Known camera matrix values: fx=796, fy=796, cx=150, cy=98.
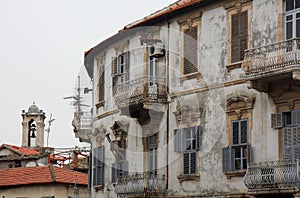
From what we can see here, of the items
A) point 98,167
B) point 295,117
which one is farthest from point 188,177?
point 98,167

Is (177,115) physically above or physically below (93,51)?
below

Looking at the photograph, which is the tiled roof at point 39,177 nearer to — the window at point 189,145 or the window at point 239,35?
the window at point 189,145

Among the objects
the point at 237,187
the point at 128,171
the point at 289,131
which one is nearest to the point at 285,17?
the point at 289,131

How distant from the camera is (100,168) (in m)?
37.7

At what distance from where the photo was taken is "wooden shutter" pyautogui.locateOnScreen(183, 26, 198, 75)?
1219 inches

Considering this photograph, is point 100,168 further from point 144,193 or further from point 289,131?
point 289,131

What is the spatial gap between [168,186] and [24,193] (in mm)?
19349

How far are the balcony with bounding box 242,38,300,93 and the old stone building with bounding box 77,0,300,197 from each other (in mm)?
34

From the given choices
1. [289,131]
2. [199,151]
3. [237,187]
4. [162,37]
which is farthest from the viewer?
[162,37]

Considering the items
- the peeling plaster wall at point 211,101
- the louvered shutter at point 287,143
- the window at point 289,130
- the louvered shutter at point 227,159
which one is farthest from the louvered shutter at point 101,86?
the louvered shutter at point 287,143

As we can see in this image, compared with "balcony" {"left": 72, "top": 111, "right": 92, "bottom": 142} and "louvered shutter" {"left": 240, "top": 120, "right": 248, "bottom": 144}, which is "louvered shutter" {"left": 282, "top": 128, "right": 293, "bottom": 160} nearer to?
"louvered shutter" {"left": 240, "top": 120, "right": 248, "bottom": 144}

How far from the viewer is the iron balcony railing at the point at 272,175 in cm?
2491

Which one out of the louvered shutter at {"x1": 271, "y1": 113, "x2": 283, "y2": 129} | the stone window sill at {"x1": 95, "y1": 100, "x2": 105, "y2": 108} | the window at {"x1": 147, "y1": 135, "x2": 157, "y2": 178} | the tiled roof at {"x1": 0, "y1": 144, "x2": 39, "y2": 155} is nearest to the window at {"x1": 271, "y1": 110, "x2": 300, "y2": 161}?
the louvered shutter at {"x1": 271, "y1": 113, "x2": 283, "y2": 129}

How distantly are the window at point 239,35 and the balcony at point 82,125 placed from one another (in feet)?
43.7
